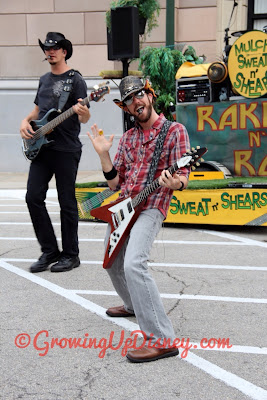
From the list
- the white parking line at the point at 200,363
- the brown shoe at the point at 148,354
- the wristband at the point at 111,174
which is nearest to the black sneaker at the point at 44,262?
the white parking line at the point at 200,363

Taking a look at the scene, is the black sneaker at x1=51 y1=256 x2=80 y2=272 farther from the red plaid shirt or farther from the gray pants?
the gray pants

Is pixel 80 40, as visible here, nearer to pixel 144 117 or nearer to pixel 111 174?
pixel 111 174

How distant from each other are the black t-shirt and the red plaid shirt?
175cm

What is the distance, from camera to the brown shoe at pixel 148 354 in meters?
3.48

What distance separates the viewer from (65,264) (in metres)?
5.59

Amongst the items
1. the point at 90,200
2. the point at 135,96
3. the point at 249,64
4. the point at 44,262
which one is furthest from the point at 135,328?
the point at 249,64

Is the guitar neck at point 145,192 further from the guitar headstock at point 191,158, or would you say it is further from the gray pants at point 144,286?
the guitar headstock at point 191,158

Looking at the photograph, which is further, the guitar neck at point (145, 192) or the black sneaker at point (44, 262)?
the black sneaker at point (44, 262)

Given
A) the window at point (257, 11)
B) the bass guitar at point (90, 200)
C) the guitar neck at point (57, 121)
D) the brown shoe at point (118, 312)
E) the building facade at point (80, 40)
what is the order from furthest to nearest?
the window at point (257, 11), the building facade at point (80, 40), the bass guitar at point (90, 200), the guitar neck at point (57, 121), the brown shoe at point (118, 312)

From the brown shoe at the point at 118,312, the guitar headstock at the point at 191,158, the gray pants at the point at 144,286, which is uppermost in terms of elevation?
the guitar headstock at the point at 191,158

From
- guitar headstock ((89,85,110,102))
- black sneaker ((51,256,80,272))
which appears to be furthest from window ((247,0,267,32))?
black sneaker ((51,256,80,272))

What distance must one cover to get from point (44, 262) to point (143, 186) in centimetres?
225

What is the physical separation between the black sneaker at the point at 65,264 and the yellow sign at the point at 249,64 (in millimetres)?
3834

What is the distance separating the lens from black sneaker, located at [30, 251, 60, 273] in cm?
559
